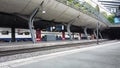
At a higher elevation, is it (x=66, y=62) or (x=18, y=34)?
(x=18, y=34)

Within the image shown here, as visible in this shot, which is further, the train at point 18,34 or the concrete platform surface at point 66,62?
the train at point 18,34

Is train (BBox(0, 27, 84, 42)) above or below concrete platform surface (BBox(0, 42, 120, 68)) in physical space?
above

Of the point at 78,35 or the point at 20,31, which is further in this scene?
the point at 78,35

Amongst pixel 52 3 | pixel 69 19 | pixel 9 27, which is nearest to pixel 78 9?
pixel 69 19

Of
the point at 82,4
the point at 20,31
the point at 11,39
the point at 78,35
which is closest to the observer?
the point at 11,39

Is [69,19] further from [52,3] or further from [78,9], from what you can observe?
[52,3]

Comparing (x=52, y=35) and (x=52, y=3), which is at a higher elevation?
(x=52, y=3)

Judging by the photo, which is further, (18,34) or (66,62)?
(18,34)

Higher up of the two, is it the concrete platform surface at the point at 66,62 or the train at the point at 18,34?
the train at the point at 18,34

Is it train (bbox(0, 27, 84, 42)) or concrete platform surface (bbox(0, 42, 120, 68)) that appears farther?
train (bbox(0, 27, 84, 42))

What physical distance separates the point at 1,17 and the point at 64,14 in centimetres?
1268

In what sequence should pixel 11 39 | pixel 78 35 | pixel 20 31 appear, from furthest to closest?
1. pixel 78 35
2. pixel 20 31
3. pixel 11 39

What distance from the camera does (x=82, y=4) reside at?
46.0 m

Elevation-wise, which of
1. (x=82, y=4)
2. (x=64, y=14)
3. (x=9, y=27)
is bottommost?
(x=9, y=27)
